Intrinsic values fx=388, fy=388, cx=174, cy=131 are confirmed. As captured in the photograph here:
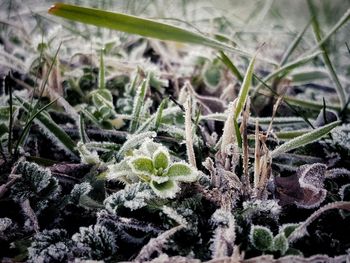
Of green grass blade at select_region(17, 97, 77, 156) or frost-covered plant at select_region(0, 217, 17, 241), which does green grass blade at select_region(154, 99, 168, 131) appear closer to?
green grass blade at select_region(17, 97, 77, 156)

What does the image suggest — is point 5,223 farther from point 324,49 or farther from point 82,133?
point 324,49

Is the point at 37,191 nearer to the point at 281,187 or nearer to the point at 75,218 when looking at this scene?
the point at 75,218

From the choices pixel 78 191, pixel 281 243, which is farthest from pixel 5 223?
pixel 281 243

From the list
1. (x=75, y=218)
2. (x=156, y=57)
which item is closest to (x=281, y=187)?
(x=75, y=218)

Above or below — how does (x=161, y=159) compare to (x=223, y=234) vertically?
above

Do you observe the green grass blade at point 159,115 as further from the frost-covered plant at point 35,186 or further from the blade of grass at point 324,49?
the blade of grass at point 324,49

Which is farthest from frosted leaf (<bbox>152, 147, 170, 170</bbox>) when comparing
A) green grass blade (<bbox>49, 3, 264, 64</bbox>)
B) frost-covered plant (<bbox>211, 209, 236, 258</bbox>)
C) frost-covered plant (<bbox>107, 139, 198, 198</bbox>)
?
green grass blade (<bbox>49, 3, 264, 64</bbox>)
